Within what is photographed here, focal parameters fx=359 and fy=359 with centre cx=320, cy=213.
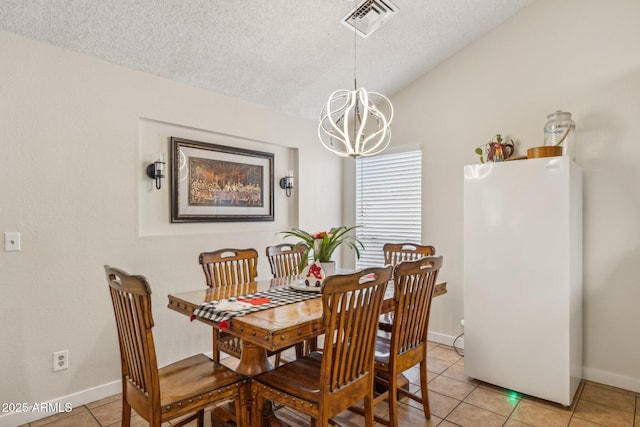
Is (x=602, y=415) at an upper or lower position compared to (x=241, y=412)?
lower

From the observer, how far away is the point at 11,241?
218 centimetres

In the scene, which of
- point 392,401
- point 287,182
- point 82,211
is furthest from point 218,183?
point 392,401

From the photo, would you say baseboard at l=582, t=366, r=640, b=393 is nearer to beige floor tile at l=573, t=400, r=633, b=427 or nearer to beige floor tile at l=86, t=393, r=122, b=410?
beige floor tile at l=573, t=400, r=633, b=427

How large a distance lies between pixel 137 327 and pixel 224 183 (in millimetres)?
1954

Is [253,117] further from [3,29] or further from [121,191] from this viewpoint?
[3,29]

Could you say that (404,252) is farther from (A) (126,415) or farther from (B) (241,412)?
(A) (126,415)

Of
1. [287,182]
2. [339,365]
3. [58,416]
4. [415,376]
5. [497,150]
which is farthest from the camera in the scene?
[287,182]

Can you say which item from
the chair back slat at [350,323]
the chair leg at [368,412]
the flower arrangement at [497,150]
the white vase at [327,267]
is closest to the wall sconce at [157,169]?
the white vase at [327,267]

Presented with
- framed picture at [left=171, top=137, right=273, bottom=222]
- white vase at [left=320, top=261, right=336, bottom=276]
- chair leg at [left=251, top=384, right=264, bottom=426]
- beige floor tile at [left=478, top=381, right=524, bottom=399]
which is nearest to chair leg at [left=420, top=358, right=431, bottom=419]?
A: beige floor tile at [left=478, top=381, right=524, bottom=399]

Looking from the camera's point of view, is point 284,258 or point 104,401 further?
point 284,258

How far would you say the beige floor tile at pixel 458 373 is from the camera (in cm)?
282

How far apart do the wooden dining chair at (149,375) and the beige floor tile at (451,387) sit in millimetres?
1572

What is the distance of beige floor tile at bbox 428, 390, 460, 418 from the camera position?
2359mm

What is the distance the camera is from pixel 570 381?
2406 millimetres
